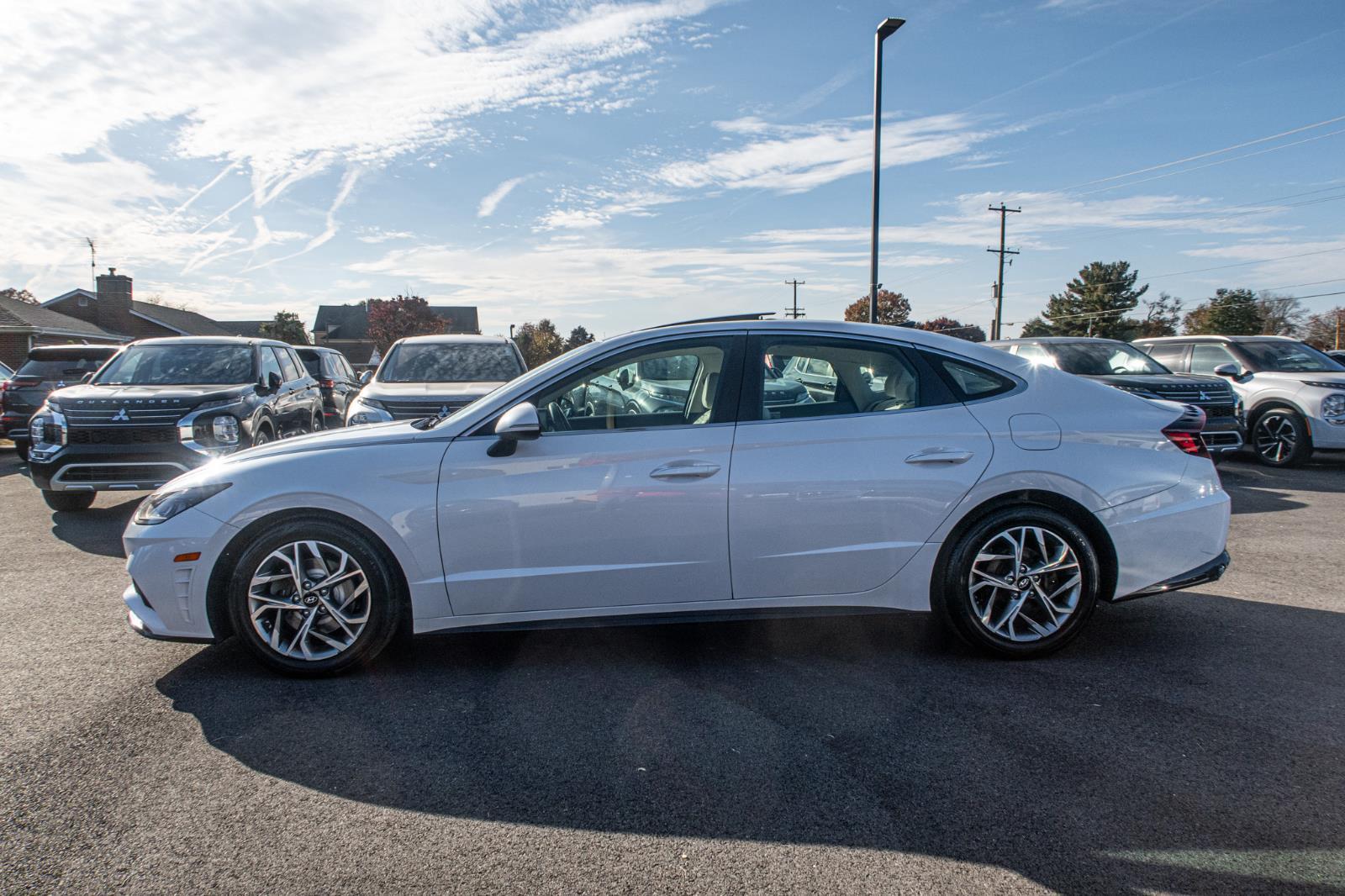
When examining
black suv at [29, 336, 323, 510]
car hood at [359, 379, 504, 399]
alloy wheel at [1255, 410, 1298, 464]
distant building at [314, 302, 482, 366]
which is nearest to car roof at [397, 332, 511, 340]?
car hood at [359, 379, 504, 399]

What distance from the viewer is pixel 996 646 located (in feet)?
13.6

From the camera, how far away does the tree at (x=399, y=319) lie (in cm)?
7669

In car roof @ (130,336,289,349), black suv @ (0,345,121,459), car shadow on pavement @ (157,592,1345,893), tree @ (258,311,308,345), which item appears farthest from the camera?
tree @ (258,311,308,345)

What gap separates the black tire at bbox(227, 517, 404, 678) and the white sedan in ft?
0.04

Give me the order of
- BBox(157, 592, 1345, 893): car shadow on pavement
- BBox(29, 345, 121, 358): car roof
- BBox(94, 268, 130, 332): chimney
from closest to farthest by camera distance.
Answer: BBox(157, 592, 1345, 893): car shadow on pavement → BBox(29, 345, 121, 358): car roof → BBox(94, 268, 130, 332): chimney

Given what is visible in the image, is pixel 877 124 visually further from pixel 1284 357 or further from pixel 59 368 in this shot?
pixel 59 368

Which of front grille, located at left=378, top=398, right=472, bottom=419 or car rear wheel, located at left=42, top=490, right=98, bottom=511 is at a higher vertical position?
front grille, located at left=378, top=398, right=472, bottom=419

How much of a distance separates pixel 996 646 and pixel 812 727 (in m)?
1.22

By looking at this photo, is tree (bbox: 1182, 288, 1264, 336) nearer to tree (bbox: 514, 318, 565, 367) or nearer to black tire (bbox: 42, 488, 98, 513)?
tree (bbox: 514, 318, 565, 367)

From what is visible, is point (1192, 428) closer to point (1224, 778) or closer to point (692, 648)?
point (1224, 778)

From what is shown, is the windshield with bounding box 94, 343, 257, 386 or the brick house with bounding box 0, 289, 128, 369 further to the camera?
the brick house with bounding box 0, 289, 128, 369

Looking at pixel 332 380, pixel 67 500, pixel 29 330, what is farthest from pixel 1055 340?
pixel 29 330

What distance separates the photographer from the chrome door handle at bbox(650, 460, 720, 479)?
3953 millimetres

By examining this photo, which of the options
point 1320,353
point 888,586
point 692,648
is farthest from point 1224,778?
point 1320,353
